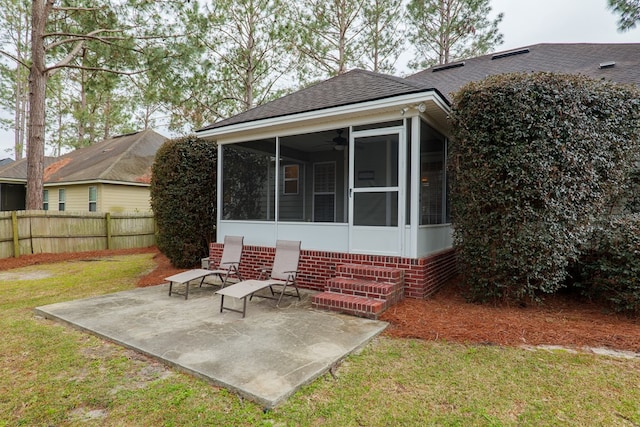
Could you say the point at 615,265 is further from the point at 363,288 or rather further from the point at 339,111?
the point at 339,111

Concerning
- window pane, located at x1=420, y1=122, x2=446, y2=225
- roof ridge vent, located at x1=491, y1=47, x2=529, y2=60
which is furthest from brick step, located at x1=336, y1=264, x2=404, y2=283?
roof ridge vent, located at x1=491, y1=47, x2=529, y2=60

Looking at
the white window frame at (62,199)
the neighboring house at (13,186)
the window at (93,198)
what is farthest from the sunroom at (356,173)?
the neighboring house at (13,186)

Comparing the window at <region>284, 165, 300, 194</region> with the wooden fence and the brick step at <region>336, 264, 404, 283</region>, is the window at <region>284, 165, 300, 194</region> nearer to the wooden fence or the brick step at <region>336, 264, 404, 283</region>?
the brick step at <region>336, 264, 404, 283</region>

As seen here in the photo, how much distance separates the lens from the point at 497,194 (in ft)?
15.6

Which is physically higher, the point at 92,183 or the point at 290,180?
the point at 92,183

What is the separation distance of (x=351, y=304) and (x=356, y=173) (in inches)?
90.6

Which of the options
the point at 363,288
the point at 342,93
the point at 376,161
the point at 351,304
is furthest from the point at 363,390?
the point at 342,93

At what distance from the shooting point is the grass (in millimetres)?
2455

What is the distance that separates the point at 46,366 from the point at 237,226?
4.38 meters

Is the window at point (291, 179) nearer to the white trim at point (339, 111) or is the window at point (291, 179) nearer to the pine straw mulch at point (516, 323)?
the white trim at point (339, 111)

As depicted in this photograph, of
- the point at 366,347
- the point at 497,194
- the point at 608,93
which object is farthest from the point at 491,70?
the point at 366,347

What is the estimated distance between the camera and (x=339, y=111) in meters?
5.67

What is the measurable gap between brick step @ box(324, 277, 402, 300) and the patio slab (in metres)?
0.50

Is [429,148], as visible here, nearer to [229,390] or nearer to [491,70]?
[229,390]
